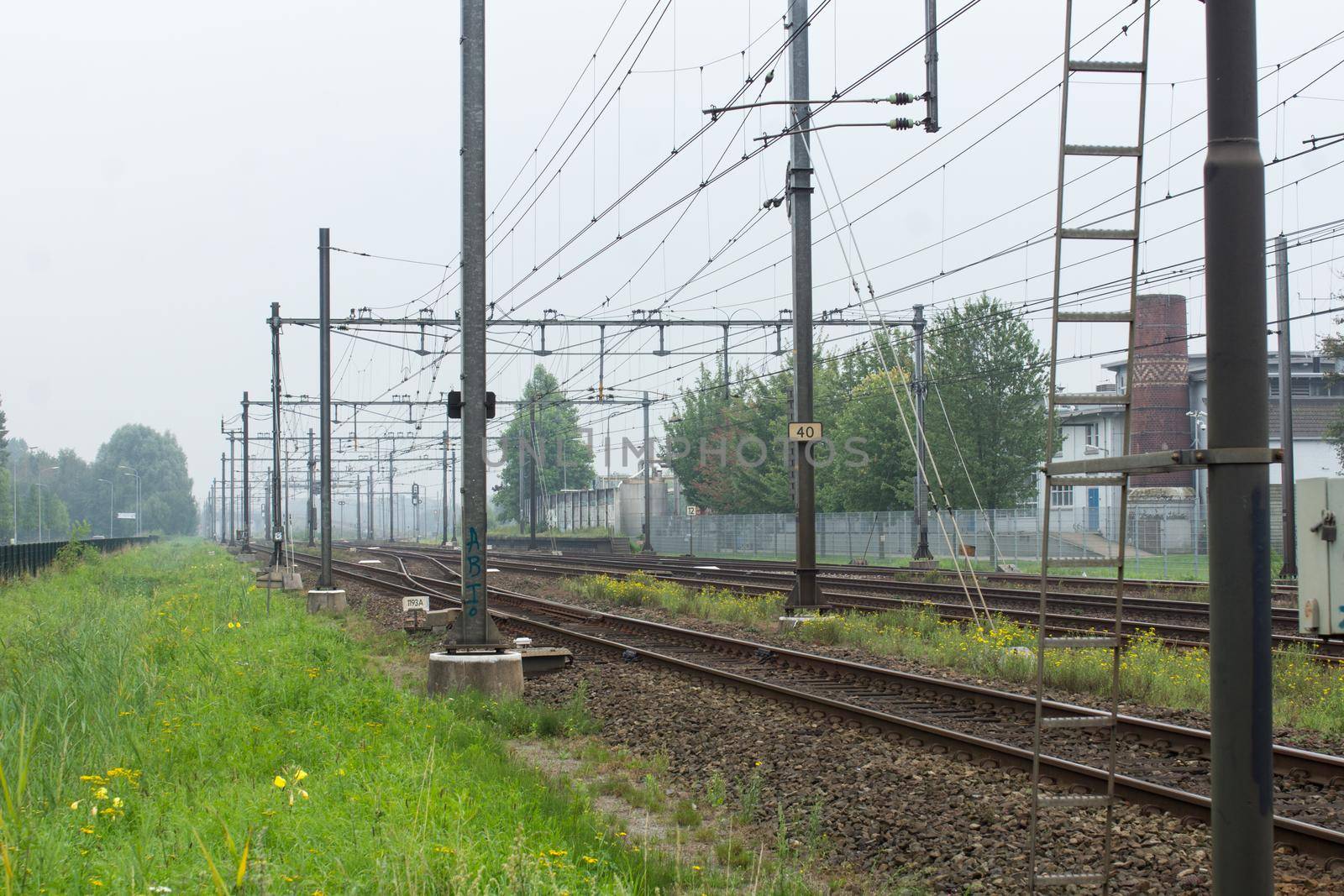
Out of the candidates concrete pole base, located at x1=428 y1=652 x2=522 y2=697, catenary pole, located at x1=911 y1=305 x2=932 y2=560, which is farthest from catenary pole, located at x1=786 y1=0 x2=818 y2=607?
catenary pole, located at x1=911 y1=305 x2=932 y2=560

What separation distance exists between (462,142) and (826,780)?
28.3 ft

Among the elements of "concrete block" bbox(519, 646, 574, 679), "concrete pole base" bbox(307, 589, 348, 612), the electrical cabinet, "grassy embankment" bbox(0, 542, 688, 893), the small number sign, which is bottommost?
"concrete pole base" bbox(307, 589, 348, 612)

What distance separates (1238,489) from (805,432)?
16438 mm

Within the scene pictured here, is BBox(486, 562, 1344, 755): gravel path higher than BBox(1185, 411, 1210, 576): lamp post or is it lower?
lower

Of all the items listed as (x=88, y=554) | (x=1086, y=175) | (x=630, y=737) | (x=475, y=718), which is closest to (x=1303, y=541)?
(x=630, y=737)

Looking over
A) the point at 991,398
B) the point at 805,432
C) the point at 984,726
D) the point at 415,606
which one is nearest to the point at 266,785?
the point at 984,726

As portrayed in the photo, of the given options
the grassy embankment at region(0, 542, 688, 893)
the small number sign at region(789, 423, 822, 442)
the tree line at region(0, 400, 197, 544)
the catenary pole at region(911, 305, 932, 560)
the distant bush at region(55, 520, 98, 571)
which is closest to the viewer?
the grassy embankment at region(0, 542, 688, 893)

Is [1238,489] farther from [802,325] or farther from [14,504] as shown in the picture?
[14,504]

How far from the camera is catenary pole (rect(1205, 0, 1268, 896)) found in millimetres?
3074

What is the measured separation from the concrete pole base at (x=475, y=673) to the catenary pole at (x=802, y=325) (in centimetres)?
727

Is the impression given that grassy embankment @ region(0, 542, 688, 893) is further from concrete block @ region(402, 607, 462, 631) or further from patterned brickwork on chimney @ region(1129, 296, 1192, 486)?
patterned brickwork on chimney @ region(1129, 296, 1192, 486)

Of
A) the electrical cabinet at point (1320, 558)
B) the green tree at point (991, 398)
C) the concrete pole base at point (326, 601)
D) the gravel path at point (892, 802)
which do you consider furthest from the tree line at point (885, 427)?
the electrical cabinet at point (1320, 558)

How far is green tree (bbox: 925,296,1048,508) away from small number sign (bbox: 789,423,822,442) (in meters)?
26.6

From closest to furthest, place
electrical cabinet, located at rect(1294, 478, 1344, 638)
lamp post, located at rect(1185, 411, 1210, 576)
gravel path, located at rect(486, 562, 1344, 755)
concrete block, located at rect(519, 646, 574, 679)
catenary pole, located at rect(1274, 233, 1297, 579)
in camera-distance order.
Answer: electrical cabinet, located at rect(1294, 478, 1344, 638), gravel path, located at rect(486, 562, 1344, 755), concrete block, located at rect(519, 646, 574, 679), catenary pole, located at rect(1274, 233, 1297, 579), lamp post, located at rect(1185, 411, 1210, 576)
